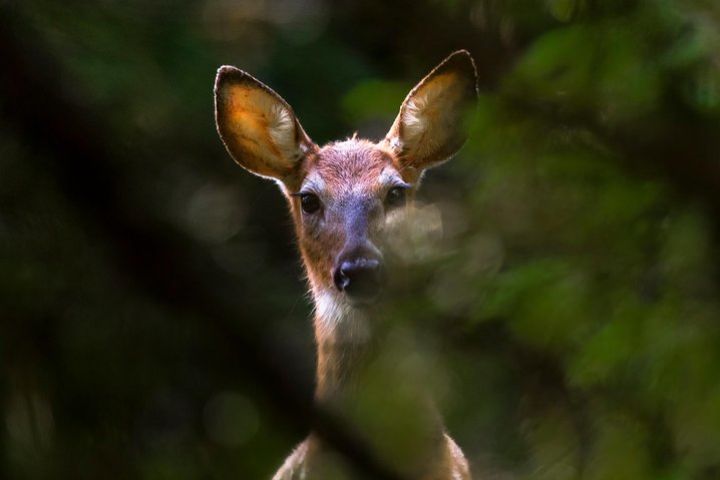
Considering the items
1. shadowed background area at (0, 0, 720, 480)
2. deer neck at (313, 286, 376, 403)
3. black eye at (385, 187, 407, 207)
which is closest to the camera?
shadowed background area at (0, 0, 720, 480)

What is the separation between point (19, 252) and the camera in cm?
416

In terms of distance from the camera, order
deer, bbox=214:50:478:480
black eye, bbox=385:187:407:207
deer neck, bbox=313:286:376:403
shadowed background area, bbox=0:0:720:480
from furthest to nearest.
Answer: black eye, bbox=385:187:407:207
deer neck, bbox=313:286:376:403
shadowed background area, bbox=0:0:720:480
deer, bbox=214:50:478:480

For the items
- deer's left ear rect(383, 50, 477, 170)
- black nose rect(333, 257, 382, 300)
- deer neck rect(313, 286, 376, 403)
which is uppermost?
deer's left ear rect(383, 50, 477, 170)

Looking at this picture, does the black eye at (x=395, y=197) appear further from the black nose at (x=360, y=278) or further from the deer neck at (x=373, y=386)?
the black nose at (x=360, y=278)

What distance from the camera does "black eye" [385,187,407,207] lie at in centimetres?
328

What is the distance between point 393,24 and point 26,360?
6.47 feet

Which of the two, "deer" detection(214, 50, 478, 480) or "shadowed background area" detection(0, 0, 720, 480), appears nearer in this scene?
"deer" detection(214, 50, 478, 480)

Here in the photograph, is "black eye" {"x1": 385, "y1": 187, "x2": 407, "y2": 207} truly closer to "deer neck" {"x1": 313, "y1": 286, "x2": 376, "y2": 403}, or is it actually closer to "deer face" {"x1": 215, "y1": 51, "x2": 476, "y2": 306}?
"deer face" {"x1": 215, "y1": 51, "x2": 476, "y2": 306}

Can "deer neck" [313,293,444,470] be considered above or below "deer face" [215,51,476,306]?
below

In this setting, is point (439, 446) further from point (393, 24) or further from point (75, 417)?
point (393, 24)

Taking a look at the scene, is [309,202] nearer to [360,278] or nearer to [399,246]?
[399,246]

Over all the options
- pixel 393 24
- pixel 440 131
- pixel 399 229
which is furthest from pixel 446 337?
pixel 393 24

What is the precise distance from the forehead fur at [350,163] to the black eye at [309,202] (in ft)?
0.24

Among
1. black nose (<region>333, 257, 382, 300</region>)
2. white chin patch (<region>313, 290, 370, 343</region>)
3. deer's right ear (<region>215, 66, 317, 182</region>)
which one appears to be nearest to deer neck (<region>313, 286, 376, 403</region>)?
white chin patch (<region>313, 290, 370, 343</region>)
